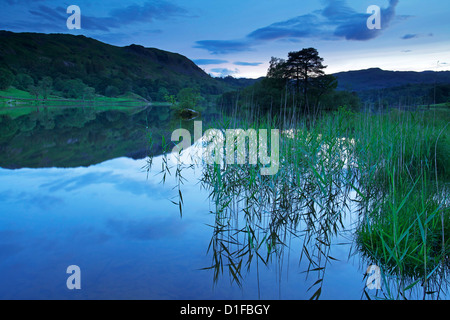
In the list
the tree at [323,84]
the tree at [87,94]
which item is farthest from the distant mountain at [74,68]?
the tree at [323,84]

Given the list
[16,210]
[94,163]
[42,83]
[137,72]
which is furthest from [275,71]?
[137,72]

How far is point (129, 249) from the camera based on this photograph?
416cm

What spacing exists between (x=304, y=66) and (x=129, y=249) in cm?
3900

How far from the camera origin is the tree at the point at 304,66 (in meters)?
37.2

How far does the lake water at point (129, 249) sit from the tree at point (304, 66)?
1306 inches

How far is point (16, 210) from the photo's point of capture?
575 centimetres

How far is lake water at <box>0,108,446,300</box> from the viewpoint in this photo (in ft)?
10.5

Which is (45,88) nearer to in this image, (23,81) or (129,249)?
(23,81)

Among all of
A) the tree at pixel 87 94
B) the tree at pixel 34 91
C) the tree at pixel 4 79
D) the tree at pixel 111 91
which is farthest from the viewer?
the tree at pixel 111 91

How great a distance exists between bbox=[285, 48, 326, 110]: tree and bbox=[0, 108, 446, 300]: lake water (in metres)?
33.2

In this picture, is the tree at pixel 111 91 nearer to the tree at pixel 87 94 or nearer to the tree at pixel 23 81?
the tree at pixel 87 94

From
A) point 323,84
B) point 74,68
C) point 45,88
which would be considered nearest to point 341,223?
point 323,84

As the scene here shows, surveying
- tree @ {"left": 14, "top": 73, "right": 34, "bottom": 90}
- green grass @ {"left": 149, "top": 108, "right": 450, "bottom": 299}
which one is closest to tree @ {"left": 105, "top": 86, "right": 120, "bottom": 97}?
tree @ {"left": 14, "top": 73, "right": 34, "bottom": 90}
